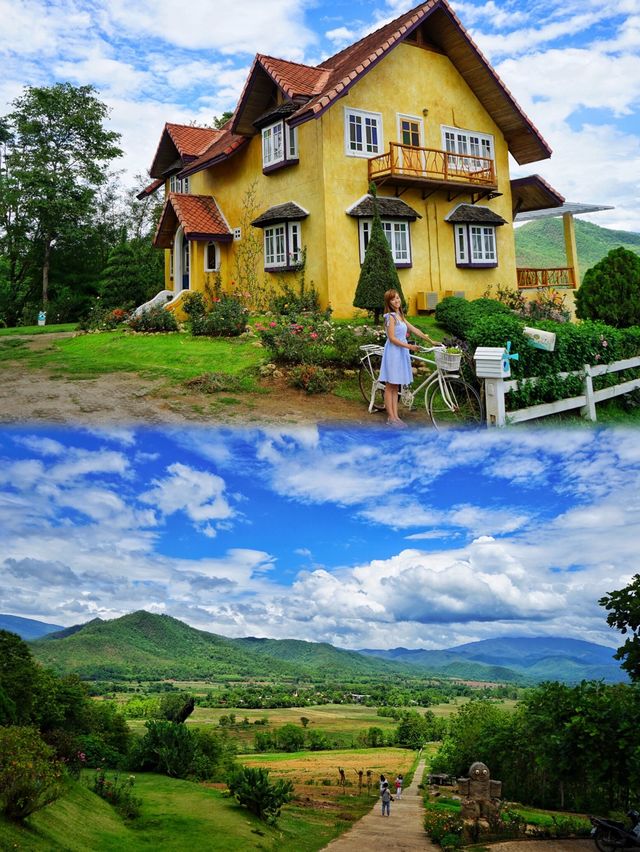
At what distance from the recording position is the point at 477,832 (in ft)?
45.3

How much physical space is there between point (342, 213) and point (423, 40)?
4.91m

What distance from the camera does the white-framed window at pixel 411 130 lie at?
17.6 metres

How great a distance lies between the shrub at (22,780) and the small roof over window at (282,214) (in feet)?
37.7

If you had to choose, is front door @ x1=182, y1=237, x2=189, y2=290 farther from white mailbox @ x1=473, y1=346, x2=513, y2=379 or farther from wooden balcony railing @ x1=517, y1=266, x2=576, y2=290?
white mailbox @ x1=473, y1=346, x2=513, y2=379

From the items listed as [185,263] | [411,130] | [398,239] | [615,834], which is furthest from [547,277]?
Answer: [615,834]

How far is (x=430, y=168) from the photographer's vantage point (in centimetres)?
1767

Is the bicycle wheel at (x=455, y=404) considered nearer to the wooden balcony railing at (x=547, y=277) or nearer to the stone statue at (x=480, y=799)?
the stone statue at (x=480, y=799)

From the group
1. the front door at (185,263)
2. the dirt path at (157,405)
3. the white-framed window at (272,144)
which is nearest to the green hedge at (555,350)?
the dirt path at (157,405)

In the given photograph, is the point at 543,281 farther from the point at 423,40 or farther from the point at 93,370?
the point at 93,370

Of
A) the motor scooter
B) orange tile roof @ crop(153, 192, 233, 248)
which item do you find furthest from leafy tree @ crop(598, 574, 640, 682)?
orange tile roof @ crop(153, 192, 233, 248)

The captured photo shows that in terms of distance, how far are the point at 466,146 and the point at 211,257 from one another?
23.1 feet

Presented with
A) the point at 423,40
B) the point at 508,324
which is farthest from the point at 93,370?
the point at 423,40

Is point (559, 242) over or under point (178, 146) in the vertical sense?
over

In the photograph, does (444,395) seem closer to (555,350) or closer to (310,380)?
(310,380)
